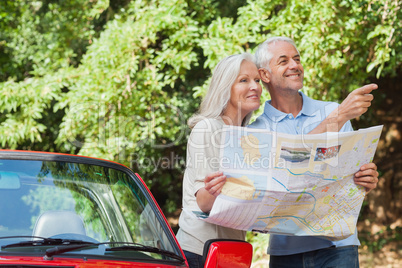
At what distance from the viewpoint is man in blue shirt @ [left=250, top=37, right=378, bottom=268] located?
8.63ft

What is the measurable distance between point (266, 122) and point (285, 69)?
0.32 meters

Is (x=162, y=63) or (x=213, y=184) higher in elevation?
(x=162, y=63)

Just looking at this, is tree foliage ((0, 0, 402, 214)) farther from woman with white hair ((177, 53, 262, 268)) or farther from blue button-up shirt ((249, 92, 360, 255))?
woman with white hair ((177, 53, 262, 268))

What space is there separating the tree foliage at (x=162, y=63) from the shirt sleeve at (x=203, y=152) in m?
4.11

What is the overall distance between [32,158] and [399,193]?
8.93m

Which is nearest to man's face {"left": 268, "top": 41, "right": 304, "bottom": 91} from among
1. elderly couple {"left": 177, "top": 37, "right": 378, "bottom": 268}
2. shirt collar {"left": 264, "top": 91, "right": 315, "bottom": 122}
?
elderly couple {"left": 177, "top": 37, "right": 378, "bottom": 268}

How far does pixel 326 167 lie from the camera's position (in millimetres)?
2389

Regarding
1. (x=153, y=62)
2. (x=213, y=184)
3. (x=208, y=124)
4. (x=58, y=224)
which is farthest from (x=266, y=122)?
(x=153, y=62)

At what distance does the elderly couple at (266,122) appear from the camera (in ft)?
8.11

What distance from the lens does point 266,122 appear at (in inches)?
117

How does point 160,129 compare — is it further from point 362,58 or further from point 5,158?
point 5,158

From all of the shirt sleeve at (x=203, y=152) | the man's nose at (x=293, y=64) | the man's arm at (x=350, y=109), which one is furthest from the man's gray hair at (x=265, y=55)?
the shirt sleeve at (x=203, y=152)

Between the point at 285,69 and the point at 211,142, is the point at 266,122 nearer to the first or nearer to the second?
the point at 285,69

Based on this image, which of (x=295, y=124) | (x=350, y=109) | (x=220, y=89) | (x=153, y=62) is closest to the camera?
(x=350, y=109)
